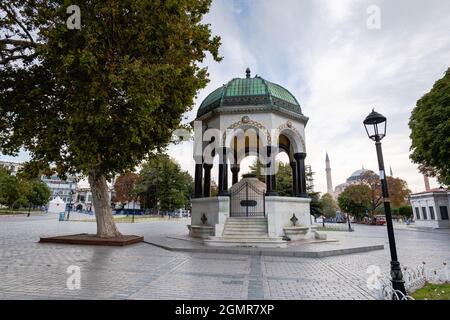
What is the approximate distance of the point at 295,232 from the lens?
537 inches

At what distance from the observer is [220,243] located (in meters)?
11.7

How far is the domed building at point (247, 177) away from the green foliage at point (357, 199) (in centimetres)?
3576

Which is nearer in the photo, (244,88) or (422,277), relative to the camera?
(422,277)

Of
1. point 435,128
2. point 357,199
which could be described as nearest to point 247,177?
point 435,128

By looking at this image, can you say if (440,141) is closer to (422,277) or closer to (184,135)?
(422,277)

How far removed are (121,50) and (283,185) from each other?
71.6 ft

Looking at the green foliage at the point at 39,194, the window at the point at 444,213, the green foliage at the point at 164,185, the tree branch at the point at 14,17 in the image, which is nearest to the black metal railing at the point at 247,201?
the tree branch at the point at 14,17

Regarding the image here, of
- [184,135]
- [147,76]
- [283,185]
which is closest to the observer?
[147,76]

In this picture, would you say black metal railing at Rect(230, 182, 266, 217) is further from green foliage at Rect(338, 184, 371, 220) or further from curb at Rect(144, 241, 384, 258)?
green foliage at Rect(338, 184, 371, 220)

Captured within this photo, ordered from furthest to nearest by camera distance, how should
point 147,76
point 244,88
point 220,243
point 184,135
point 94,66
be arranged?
1. point 244,88
2. point 184,135
3. point 220,243
4. point 147,76
5. point 94,66

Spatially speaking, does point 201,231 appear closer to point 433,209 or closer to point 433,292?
point 433,292

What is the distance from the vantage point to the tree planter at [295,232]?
44.1ft

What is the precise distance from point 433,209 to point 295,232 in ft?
98.9
